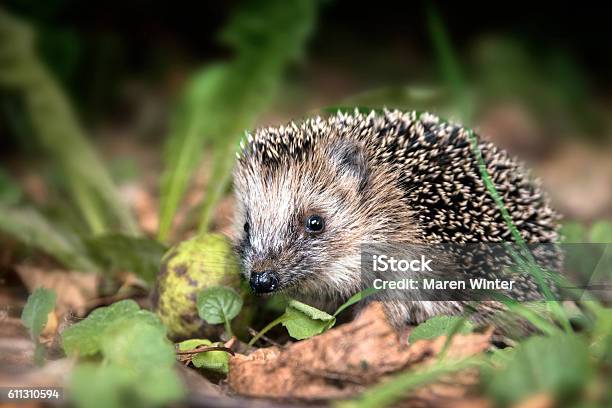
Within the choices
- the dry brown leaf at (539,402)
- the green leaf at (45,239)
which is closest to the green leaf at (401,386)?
the dry brown leaf at (539,402)

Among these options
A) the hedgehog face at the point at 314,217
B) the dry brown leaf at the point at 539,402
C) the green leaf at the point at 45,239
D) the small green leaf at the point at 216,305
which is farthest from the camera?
the green leaf at the point at 45,239

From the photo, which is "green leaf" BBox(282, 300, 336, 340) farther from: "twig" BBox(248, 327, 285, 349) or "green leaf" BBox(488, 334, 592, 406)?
"green leaf" BBox(488, 334, 592, 406)

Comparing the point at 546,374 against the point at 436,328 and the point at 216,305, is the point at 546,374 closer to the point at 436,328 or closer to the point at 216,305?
the point at 436,328

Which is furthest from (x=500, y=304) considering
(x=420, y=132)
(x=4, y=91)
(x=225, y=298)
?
A: (x=4, y=91)

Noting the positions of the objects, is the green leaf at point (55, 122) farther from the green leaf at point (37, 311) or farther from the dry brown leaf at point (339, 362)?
the dry brown leaf at point (339, 362)

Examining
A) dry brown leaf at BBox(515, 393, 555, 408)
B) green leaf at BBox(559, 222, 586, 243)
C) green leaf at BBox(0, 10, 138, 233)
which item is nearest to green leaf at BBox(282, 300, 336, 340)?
dry brown leaf at BBox(515, 393, 555, 408)

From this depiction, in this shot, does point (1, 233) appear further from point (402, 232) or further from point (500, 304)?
point (500, 304)

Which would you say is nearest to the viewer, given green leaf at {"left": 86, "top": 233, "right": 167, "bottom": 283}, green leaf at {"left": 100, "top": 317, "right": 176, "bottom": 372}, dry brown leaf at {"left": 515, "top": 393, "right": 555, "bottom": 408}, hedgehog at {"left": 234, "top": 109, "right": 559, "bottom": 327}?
dry brown leaf at {"left": 515, "top": 393, "right": 555, "bottom": 408}
